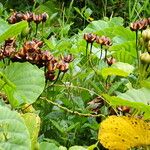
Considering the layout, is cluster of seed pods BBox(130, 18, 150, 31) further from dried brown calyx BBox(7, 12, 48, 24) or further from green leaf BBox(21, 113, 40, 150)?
green leaf BBox(21, 113, 40, 150)

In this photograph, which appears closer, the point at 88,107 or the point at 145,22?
the point at 88,107

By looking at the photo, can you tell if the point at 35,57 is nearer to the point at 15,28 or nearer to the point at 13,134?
the point at 15,28

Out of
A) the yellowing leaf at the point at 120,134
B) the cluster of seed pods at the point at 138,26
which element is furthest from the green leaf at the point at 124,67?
the yellowing leaf at the point at 120,134

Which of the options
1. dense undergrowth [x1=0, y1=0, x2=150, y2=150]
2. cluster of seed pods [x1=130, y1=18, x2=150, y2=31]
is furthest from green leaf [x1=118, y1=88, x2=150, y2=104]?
cluster of seed pods [x1=130, y1=18, x2=150, y2=31]

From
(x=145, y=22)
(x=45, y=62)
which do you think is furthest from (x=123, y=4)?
(x=45, y=62)

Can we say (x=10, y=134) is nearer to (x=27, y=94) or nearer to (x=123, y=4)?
(x=27, y=94)

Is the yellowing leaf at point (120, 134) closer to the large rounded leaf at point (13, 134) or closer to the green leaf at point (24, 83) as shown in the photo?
the green leaf at point (24, 83)

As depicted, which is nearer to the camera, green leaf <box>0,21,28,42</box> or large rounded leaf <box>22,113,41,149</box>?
large rounded leaf <box>22,113,41,149</box>
